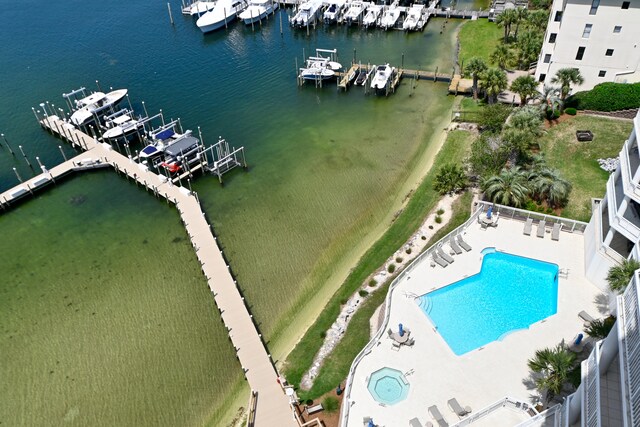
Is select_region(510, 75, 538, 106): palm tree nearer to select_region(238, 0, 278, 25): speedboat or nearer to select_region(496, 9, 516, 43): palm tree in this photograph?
select_region(496, 9, 516, 43): palm tree

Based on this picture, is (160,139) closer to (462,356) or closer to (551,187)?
(462,356)

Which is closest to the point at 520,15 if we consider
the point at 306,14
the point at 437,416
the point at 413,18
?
the point at 413,18

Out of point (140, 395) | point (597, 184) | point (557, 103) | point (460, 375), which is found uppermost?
point (557, 103)

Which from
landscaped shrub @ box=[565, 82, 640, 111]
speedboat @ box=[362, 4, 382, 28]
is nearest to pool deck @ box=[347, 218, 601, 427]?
landscaped shrub @ box=[565, 82, 640, 111]

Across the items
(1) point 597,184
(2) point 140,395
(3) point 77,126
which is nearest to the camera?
(2) point 140,395

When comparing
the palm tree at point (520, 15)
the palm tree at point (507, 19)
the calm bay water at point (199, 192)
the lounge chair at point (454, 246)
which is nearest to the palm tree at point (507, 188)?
the lounge chair at point (454, 246)

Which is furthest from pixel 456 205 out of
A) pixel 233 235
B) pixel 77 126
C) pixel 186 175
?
pixel 77 126

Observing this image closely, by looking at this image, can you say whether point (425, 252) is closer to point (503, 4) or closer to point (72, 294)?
point (72, 294)
